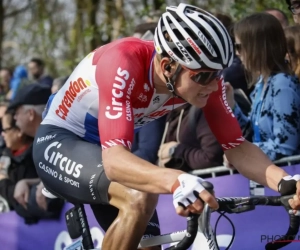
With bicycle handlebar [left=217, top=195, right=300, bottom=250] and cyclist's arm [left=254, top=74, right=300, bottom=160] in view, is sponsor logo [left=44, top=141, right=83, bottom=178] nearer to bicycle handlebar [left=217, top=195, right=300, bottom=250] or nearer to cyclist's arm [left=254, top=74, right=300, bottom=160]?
bicycle handlebar [left=217, top=195, right=300, bottom=250]

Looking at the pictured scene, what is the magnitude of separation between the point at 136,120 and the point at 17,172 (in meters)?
3.16

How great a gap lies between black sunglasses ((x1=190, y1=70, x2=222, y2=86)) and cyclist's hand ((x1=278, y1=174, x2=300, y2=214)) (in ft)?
2.36

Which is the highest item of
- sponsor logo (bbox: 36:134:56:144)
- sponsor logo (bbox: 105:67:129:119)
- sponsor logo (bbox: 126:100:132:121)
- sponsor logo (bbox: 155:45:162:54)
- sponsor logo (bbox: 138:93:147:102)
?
sponsor logo (bbox: 155:45:162:54)

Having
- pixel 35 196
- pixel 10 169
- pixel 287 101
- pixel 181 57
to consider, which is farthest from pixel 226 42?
pixel 10 169

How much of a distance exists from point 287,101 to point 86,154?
184cm

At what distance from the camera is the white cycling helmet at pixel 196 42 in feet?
14.2

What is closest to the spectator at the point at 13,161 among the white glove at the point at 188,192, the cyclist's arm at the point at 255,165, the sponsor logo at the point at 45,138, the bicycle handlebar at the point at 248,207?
the sponsor logo at the point at 45,138

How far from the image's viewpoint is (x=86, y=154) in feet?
15.5

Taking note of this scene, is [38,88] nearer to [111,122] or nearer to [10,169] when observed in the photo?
[10,169]

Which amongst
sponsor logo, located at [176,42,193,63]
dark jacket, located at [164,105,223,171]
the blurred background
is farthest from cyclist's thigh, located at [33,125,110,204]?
the blurred background

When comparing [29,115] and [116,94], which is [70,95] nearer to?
[116,94]

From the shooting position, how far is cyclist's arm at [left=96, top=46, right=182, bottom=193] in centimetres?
402

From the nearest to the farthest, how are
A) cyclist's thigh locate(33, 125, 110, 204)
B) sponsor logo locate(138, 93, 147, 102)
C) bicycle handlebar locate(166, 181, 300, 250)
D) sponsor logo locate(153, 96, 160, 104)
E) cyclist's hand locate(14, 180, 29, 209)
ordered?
bicycle handlebar locate(166, 181, 300, 250), cyclist's thigh locate(33, 125, 110, 204), sponsor logo locate(138, 93, 147, 102), sponsor logo locate(153, 96, 160, 104), cyclist's hand locate(14, 180, 29, 209)

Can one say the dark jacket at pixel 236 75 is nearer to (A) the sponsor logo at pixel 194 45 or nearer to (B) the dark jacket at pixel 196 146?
(B) the dark jacket at pixel 196 146
